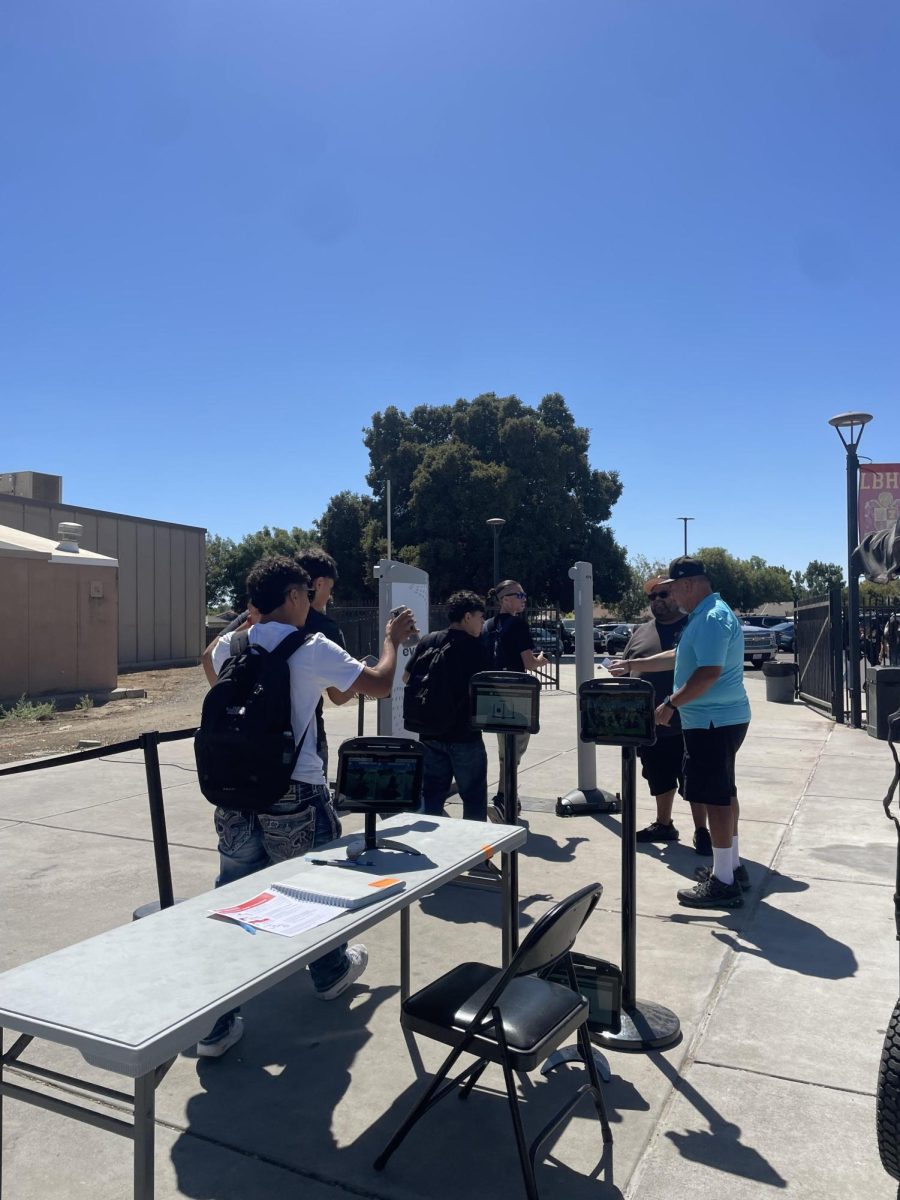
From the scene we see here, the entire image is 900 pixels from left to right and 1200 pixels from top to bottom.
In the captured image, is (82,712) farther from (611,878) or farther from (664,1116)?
(664,1116)

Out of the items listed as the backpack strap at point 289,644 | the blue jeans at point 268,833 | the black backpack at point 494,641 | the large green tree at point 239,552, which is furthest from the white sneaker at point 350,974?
the large green tree at point 239,552

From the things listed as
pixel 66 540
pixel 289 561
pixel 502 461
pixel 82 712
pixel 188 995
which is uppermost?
pixel 502 461

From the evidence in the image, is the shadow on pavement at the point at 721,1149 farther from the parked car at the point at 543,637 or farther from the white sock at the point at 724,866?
the parked car at the point at 543,637

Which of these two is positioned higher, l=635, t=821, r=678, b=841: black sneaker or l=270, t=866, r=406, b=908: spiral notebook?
l=270, t=866, r=406, b=908: spiral notebook

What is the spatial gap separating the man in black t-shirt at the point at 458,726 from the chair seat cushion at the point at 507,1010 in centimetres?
232

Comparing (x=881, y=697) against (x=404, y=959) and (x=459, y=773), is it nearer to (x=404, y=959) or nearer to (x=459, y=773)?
(x=459, y=773)

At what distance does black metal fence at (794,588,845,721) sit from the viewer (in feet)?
43.0

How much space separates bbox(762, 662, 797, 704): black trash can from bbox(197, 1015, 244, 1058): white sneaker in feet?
47.4

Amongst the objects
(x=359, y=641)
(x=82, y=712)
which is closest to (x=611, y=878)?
(x=82, y=712)

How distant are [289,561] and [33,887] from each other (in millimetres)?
3095

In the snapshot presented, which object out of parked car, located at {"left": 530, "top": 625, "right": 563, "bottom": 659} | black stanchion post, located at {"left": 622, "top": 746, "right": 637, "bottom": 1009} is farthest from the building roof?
black stanchion post, located at {"left": 622, "top": 746, "right": 637, "bottom": 1009}

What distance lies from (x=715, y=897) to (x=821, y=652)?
1100 cm

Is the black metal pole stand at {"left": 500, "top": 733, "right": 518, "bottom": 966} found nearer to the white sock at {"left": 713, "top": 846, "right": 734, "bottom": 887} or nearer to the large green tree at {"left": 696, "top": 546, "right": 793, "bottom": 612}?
the white sock at {"left": 713, "top": 846, "right": 734, "bottom": 887}

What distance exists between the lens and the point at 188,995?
1964mm
